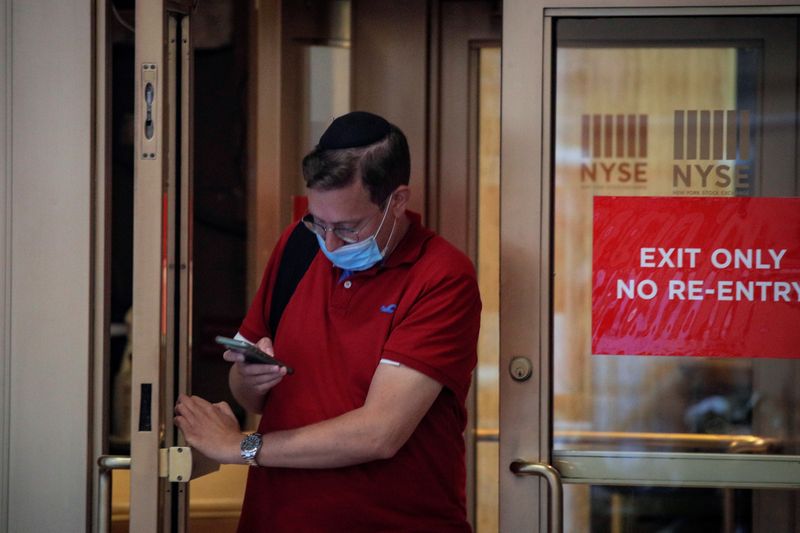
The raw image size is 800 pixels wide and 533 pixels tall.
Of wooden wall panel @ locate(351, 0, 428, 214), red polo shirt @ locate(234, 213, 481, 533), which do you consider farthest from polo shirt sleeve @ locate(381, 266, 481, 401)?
wooden wall panel @ locate(351, 0, 428, 214)

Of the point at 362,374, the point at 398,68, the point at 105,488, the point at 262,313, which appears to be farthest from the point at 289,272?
the point at 398,68

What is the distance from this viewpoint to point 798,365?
2326 mm

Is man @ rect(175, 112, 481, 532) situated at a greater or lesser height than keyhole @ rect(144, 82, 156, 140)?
lesser

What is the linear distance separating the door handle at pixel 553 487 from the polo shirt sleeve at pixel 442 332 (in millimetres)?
328

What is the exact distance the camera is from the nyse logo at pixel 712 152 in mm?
2322

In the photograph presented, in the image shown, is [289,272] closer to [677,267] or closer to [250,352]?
[250,352]

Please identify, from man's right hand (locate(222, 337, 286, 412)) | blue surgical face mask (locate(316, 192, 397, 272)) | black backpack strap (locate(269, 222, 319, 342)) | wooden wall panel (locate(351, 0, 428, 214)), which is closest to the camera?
man's right hand (locate(222, 337, 286, 412))

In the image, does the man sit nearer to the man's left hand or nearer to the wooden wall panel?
the man's left hand

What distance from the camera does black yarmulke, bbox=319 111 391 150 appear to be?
2.05 metres

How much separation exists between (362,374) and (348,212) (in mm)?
328

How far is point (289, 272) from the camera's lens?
2.23m

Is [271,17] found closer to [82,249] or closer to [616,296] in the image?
[82,249]

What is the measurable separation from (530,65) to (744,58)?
1.66 ft

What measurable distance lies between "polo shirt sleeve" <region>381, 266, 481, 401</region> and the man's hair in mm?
228
